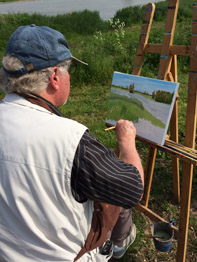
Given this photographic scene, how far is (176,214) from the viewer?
8.02 feet

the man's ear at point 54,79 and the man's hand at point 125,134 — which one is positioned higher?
the man's ear at point 54,79

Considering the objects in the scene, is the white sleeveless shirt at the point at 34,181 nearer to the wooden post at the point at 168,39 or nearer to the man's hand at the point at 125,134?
the man's hand at the point at 125,134

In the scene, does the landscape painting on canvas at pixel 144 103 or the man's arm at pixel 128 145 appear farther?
the landscape painting on canvas at pixel 144 103

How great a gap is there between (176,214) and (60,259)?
166cm

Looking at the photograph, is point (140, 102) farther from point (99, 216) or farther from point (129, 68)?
point (129, 68)

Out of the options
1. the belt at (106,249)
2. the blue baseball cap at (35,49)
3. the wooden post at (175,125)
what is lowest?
the belt at (106,249)

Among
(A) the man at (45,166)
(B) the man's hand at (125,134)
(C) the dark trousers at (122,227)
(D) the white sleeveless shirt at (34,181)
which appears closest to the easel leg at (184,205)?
(C) the dark trousers at (122,227)

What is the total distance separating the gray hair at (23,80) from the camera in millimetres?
1089

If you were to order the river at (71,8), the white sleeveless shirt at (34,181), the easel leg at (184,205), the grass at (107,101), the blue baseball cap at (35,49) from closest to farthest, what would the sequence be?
the white sleeveless shirt at (34,181), the blue baseball cap at (35,49), the easel leg at (184,205), the grass at (107,101), the river at (71,8)

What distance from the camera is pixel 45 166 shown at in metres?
0.96

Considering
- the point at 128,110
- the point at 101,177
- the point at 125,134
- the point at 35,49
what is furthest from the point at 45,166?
the point at 128,110

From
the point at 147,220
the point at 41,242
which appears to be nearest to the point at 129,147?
the point at 41,242

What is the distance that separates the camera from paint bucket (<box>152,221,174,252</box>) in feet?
6.13

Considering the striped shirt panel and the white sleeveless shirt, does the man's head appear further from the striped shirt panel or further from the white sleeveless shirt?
the striped shirt panel
